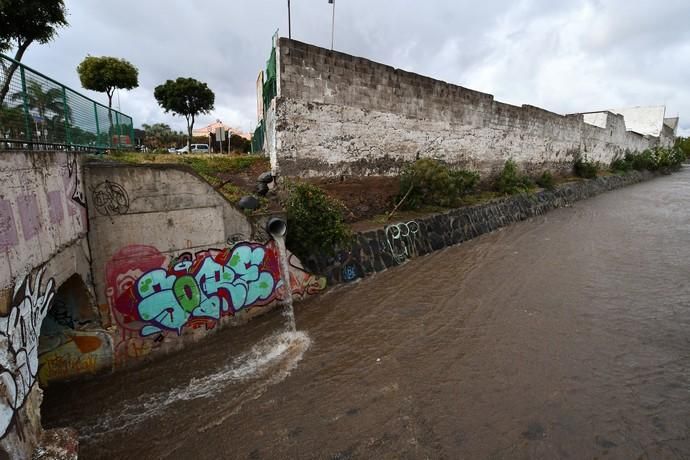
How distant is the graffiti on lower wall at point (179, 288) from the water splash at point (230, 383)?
40.6 inches

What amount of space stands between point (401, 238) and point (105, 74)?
19.5 metres

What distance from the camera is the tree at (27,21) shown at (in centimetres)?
1160

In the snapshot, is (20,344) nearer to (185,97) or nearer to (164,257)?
(164,257)

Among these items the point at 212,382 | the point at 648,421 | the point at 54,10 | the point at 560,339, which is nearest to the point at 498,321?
the point at 560,339

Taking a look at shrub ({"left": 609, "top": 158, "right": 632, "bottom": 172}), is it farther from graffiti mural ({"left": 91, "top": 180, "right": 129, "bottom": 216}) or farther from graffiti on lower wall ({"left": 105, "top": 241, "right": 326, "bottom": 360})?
graffiti mural ({"left": 91, "top": 180, "right": 129, "bottom": 216})

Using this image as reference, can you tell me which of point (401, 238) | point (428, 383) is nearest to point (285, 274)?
point (428, 383)

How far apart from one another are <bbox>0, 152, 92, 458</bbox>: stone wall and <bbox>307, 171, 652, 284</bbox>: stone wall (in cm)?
480

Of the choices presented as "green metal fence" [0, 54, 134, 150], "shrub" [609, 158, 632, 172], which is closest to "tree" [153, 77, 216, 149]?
"green metal fence" [0, 54, 134, 150]

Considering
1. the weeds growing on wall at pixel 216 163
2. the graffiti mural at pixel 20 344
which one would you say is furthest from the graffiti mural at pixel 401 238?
the graffiti mural at pixel 20 344

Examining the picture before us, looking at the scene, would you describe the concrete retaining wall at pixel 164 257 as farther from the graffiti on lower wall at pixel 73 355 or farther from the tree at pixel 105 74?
the tree at pixel 105 74

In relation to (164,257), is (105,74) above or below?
above

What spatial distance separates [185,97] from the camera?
81.9ft

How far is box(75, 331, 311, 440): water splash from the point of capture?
15.6 feet

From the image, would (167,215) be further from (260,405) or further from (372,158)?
(372,158)
